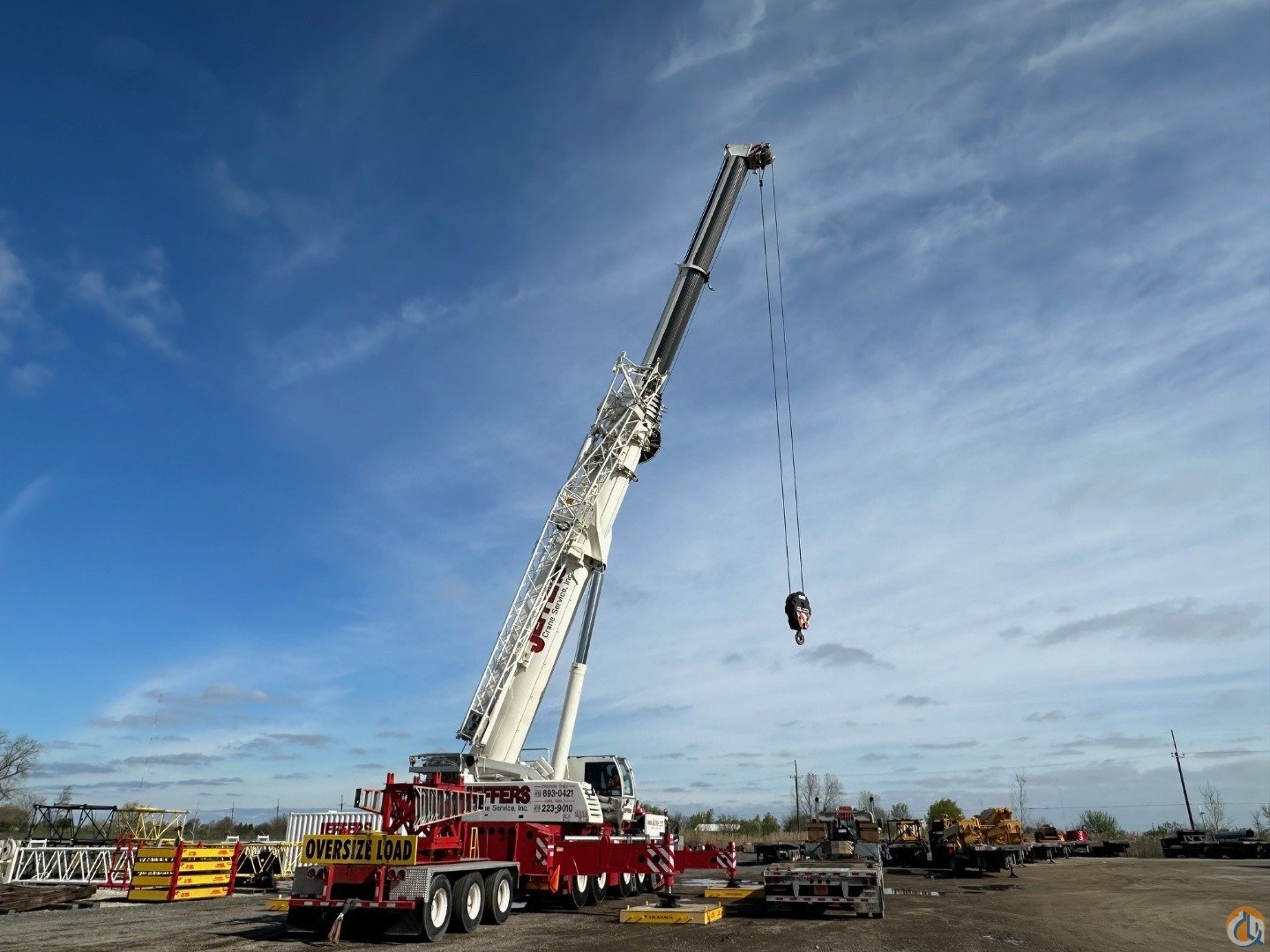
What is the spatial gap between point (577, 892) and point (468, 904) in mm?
4128

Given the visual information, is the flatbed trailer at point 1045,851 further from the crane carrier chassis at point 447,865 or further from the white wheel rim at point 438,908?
the white wheel rim at point 438,908

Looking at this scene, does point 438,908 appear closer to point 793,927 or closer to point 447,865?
point 447,865

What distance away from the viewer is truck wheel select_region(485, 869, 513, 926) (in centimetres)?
1357

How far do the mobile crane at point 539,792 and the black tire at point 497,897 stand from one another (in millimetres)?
26

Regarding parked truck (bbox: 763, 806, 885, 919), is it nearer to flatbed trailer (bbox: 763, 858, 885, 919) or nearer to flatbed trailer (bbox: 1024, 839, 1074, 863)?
flatbed trailer (bbox: 763, 858, 885, 919)

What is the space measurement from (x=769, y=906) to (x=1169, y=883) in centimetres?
1381

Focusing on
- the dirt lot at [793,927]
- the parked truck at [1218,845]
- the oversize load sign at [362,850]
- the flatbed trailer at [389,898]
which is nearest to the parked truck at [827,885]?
the dirt lot at [793,927]

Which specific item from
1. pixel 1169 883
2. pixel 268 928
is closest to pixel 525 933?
pixel 268 928

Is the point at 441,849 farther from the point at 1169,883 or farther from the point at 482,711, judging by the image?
the point at 1169,883

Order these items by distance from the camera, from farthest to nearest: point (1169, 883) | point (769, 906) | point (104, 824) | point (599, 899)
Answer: point (104, 824) < point (1169, 883) < point (599, 899) < point (769, 906)

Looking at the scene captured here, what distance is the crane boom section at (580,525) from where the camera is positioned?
1717cm

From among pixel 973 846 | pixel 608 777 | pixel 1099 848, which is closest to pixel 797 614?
pixel 608 777

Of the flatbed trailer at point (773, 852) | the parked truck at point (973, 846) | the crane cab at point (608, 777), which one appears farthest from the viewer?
the flatbed trailer at point (773, 852)

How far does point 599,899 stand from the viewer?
17625mm
